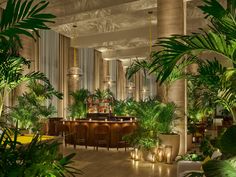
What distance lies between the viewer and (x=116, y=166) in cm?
753

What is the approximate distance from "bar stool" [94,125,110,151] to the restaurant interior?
0.11 ft

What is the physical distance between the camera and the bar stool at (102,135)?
10.2m

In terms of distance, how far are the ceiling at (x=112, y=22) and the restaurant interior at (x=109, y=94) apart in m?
0.04

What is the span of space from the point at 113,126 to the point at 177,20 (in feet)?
14.2

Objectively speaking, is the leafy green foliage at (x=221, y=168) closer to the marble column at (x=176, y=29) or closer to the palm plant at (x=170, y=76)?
the palm plant at (x=170, y=76)

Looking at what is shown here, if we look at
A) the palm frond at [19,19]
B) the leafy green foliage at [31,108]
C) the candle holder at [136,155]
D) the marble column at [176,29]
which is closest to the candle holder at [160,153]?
the candle holder at [136,155]

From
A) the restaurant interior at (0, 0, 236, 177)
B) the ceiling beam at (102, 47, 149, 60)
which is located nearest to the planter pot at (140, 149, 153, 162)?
the restaurant interior at (0, 0, 236, 177)

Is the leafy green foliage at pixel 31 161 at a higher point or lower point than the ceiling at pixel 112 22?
lower

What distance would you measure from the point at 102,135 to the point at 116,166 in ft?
9.45

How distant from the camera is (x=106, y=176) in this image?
6.45m

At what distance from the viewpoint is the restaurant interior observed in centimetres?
247

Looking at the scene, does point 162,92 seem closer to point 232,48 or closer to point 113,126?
point 113,126

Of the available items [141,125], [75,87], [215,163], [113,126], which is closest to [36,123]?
[113,126]

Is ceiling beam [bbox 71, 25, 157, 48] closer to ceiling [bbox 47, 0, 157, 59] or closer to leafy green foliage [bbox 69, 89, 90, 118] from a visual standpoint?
ceiling [bbox 47, 0, 157, 59]
